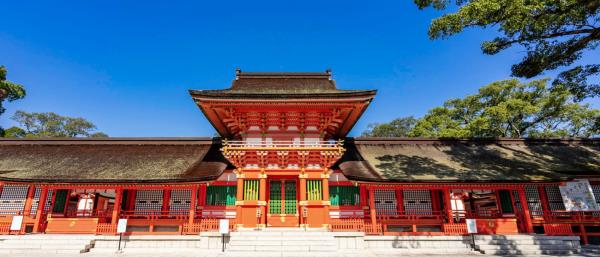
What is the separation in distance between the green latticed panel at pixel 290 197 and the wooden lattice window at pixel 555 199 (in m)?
14.8

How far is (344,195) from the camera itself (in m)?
16.5

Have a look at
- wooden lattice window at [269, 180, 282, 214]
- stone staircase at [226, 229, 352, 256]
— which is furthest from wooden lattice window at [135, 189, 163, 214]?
wooden lattice window at [269, 180, 282, 214]

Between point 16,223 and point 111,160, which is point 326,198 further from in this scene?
point 16,223

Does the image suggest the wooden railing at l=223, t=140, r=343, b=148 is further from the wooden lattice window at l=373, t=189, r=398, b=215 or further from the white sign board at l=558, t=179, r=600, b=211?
the white sign board at l=558, t=179, r=600, b=211

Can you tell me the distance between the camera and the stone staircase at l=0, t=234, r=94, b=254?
A: 42.1ft

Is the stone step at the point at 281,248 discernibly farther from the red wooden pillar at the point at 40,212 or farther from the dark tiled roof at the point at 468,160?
the red wooden pillar at the point at 40,212

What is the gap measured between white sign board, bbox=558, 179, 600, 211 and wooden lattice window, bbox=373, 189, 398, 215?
29.2 feet

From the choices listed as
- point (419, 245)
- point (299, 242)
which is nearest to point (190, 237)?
point (299, 242)

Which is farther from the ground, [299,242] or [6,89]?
[6,89]

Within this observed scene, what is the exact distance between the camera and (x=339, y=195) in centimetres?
1650

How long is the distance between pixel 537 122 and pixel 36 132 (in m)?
82.6

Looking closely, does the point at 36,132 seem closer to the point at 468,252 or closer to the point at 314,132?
the point at 314,132

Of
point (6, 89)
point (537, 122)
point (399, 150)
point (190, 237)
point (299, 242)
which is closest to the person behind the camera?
point (299, 242)

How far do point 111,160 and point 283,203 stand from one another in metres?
11.0
